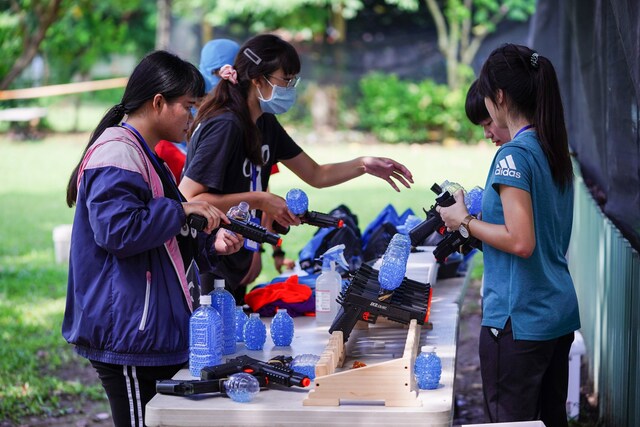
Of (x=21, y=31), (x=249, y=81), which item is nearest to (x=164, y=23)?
(x=21, y=31)

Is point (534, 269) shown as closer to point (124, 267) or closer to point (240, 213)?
point (240, 213)

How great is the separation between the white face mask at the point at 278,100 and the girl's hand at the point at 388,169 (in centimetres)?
60

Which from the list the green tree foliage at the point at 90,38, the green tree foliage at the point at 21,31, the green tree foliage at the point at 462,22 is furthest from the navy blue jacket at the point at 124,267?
the green tree foliage at the point at 90,38

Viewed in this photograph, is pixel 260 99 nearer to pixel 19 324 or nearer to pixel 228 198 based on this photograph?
pixel 228 198

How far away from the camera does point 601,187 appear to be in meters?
5.58

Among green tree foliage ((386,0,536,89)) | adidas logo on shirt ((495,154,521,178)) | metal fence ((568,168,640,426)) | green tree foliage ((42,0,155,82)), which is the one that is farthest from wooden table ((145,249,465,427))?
green tree foliage ((42,0,155,82))

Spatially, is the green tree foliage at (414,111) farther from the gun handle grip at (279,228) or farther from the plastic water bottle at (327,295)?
the plastic water bottle at (327,295)

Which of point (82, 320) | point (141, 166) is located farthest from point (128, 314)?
point (141, 166)

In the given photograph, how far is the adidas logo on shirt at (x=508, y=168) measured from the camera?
2928mm

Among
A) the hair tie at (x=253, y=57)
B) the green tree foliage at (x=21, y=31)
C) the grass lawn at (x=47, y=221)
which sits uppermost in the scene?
the green tree foliage at (x=21, y=31)

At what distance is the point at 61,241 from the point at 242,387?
23.8ft

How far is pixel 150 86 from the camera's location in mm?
3104

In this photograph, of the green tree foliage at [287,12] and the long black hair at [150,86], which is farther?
the green tree foliage at [287,12]

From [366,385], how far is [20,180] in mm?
14872
